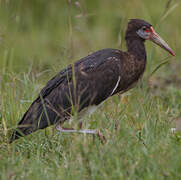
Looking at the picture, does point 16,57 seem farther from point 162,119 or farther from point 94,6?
point 162,119

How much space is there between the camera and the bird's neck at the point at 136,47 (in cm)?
539

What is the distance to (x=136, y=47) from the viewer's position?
17.8 feet

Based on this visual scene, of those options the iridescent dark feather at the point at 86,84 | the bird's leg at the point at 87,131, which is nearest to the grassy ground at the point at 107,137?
the bird's leg at the point at 87,131

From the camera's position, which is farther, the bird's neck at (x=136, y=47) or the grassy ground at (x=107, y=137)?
the bird's neck at (x=136, y=47)

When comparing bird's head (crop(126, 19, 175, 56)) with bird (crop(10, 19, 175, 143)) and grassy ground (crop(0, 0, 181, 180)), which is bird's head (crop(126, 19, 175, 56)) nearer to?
grassy ground (crop(0, 0, 181, 180))

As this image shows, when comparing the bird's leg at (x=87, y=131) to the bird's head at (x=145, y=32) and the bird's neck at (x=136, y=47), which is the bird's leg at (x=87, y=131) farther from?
the bird's head at (x=145, y=32)

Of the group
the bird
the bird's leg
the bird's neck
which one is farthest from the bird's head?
the bird's leg

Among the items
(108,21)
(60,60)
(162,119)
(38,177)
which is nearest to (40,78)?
(60,60)

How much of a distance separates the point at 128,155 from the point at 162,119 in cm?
104

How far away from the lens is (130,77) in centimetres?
523

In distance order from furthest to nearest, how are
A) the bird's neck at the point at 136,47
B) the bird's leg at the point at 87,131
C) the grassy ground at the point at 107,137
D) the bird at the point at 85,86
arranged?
1. the bird's neck at the point at 136,47
2. the bird at the point at 85,86
3. the bird's leg at the point at 87,131
4. the grassy ground at the point at 107,137

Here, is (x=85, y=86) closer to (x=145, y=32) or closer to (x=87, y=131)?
(x=87, y=131)

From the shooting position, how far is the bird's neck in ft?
17.7

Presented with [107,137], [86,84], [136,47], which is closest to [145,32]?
[136,47]
